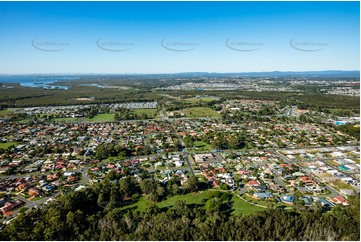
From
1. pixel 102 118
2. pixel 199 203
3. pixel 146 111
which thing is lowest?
pixel 199 203

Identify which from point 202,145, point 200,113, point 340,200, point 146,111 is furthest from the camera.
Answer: point 146,111

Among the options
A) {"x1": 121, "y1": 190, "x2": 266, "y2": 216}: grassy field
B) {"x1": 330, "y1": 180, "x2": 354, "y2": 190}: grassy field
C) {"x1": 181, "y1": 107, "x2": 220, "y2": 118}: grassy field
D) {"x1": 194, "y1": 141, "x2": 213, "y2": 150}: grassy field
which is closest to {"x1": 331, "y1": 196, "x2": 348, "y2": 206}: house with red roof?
{"x1": 330, "y1": 180, "x2": 354, "y2": 190}: grassy field

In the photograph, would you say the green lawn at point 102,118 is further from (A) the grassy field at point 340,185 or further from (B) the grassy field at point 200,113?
(A) the grassy field at point 340,185

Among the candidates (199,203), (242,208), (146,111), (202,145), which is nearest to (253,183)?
(242,208)

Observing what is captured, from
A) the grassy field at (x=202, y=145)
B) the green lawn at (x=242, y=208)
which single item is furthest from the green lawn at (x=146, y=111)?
the green lawn at (x=242, y=208)

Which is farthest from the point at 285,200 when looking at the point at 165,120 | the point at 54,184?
the point at 165,120

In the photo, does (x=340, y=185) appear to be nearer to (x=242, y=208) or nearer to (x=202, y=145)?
(x=242, y=208)

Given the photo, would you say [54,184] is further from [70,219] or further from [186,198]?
[186,198]

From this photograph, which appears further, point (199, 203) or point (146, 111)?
point (146, 111)
